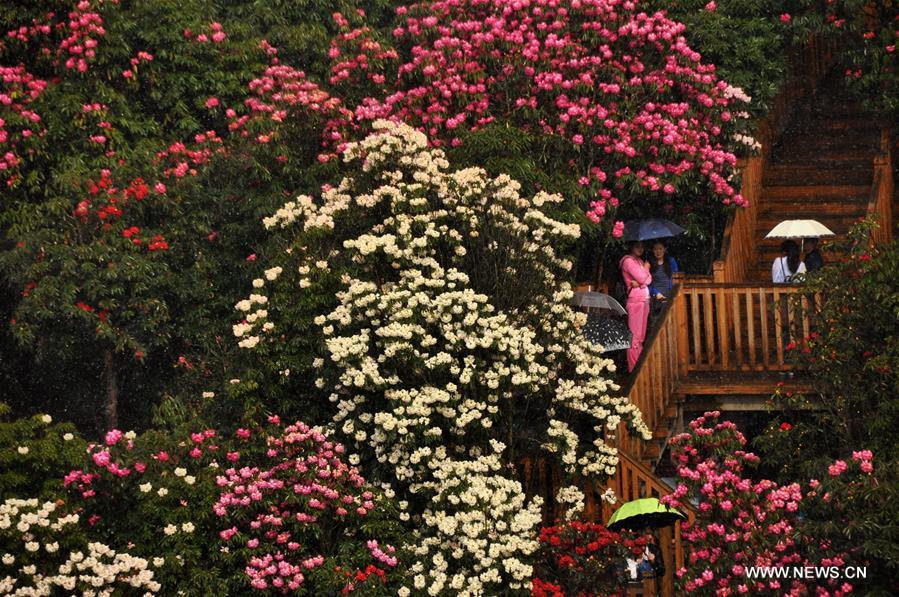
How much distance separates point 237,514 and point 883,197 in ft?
35.5

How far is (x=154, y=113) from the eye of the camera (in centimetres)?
2286

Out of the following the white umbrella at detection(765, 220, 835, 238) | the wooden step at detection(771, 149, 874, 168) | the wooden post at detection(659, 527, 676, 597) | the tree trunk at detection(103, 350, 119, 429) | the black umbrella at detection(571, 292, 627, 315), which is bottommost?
the wooden post at detection(659, 527, 676, 597)

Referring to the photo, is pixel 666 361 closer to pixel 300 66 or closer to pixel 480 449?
pixel 480 449

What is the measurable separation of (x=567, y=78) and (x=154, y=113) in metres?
5.39

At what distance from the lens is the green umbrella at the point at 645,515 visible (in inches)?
618

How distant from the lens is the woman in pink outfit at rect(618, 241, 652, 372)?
20.0m

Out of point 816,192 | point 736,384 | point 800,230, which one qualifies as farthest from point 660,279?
point 816,192

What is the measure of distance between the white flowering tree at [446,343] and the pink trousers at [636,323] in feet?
5.78

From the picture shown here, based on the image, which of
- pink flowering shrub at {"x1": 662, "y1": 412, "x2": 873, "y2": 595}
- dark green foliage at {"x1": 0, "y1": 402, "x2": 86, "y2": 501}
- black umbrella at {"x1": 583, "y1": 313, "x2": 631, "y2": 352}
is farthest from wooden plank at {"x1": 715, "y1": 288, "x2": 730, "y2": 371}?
dark green foliage at {"x1": 0, "y1": 402, "x2": 86, "y2": 501}

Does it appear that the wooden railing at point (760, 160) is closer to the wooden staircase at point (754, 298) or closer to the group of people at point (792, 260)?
the wooden staircase at point (754, 298)

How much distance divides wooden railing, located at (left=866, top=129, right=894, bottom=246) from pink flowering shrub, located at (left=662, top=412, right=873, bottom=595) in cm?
755

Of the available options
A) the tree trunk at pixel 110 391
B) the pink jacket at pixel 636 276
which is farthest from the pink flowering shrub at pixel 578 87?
the tree trunk at pixel 110 391

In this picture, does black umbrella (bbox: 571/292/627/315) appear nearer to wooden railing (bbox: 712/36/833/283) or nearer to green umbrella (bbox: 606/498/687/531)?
wooden railing (bbox: 712/36/833/283)

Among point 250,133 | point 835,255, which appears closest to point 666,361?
point 835,255
